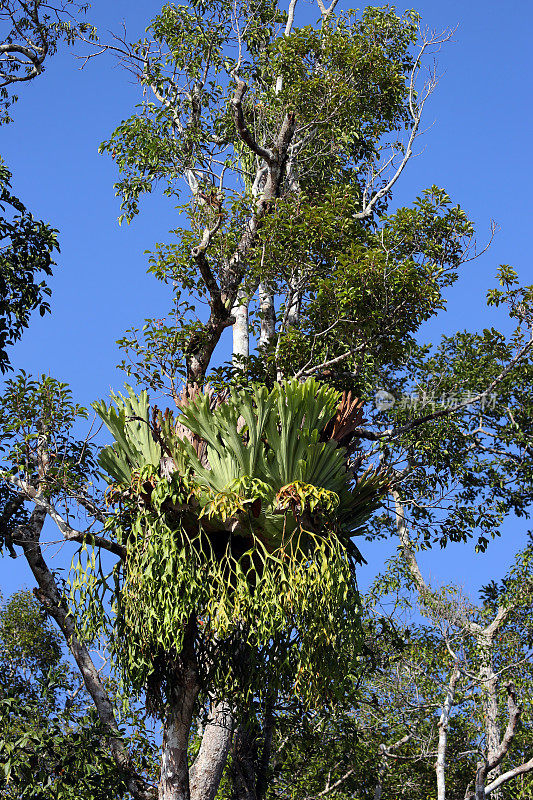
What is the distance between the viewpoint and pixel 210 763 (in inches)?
397

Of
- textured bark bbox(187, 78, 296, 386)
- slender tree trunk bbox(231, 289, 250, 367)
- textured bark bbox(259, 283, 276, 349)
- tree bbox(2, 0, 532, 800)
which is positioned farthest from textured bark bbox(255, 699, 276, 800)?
slender tree trunk bbox(231, 289, 250, 367)

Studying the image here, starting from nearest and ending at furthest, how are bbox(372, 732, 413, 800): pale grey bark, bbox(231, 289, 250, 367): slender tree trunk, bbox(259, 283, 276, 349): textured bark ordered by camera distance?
bbox(372, 732, 413, 800): pale grey bark → bbox(259, 283, 276, 349): textured bark → bbox(231, 289, 250, 367): slender tree trunk

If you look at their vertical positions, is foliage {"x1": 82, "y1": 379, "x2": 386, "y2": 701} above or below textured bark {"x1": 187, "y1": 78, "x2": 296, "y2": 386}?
below

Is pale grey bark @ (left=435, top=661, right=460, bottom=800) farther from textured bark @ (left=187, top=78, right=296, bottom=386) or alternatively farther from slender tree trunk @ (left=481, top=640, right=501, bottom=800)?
textured bark @ (left=187, top=78, right=296, bottom=386)

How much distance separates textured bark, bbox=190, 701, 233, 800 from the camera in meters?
9.89

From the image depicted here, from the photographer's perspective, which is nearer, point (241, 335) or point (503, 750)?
point (503, 750)

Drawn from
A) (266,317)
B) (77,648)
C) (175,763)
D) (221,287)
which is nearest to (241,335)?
(266,317)

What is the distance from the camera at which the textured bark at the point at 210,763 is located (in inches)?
389

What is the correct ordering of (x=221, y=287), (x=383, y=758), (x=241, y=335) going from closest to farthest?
(x=221, y=287) → (x=383, y=758) → (x=241, y=335)

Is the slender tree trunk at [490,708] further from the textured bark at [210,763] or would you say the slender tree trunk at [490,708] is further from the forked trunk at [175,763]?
the forked trunk at [175,763]

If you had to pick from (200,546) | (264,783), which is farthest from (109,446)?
(264,783)

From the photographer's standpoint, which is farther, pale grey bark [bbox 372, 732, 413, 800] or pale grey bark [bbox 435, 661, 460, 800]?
pale grey bark [bbox 372, 732, 413, 800]

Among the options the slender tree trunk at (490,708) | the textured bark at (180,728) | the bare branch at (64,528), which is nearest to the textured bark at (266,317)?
the bare branch at (64,528)

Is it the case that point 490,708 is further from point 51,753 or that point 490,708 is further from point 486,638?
point 51,753
